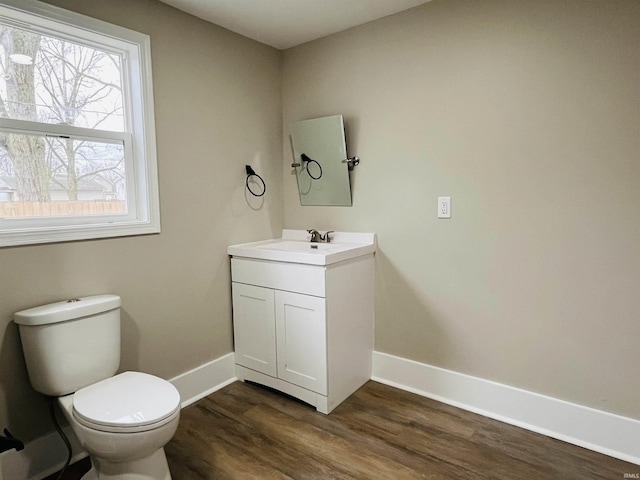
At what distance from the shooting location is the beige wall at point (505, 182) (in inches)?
69.4

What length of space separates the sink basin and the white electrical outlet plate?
47 centimetres

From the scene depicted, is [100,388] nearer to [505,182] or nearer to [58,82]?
[58,82]

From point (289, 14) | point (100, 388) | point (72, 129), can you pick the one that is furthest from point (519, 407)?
point (72, 129)

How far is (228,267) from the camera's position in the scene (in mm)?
2568

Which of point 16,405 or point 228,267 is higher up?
point 228,267

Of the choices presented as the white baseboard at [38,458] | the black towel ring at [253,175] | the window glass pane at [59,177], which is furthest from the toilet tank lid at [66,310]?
the black towel ring at [253,175]

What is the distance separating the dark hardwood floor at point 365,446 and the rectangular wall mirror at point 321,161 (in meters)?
1.33

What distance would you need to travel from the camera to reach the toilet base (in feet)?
4.88

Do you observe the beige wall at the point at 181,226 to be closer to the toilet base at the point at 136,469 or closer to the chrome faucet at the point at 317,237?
the chrome faucet at the point at 317,237

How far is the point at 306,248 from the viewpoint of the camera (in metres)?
2.66

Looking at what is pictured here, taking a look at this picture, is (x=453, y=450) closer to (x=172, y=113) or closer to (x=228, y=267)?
(x=228, y=267)

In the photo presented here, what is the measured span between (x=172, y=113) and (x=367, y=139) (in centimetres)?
117

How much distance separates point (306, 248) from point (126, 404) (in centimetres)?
146

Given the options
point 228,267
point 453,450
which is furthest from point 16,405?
point 453,450
